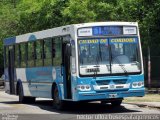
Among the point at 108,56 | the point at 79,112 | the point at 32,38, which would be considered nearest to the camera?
the point at 108,56

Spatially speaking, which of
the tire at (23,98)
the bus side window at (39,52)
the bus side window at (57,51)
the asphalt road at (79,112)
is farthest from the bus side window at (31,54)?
the bus side window at (57,51)

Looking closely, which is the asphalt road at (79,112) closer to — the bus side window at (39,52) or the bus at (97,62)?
the bus at (97,62)

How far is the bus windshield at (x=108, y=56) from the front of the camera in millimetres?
18844

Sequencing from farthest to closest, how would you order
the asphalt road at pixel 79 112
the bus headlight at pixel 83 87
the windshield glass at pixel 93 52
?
the windshield glass at pixel 93 52 → the bus headlight at pixel 83 87 → the asphalt road at pixel 79 112

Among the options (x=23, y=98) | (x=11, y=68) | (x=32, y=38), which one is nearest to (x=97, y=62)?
(x=32, y=38)

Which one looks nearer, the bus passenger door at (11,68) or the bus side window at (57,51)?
the bus side window at (57,51)

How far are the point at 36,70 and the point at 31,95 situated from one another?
171 centimetres

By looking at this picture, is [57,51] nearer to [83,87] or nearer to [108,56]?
[108,56]

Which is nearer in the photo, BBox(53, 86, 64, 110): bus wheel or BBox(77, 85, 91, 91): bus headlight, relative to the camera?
BBox(77, 85, 91, 91): bus headlight

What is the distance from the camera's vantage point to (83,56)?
746 inches

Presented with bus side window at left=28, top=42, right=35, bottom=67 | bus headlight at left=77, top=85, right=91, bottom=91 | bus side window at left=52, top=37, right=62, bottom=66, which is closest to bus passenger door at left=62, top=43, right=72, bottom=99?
bus side window at left=52, top=37, right=62, bottom=66

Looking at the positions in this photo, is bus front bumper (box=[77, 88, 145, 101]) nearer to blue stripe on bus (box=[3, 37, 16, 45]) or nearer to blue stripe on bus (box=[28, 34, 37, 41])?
blue stripe on bus (box=[28, 34, 37, 41])

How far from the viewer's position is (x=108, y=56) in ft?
62.5

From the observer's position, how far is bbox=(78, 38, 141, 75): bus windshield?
1884cm
